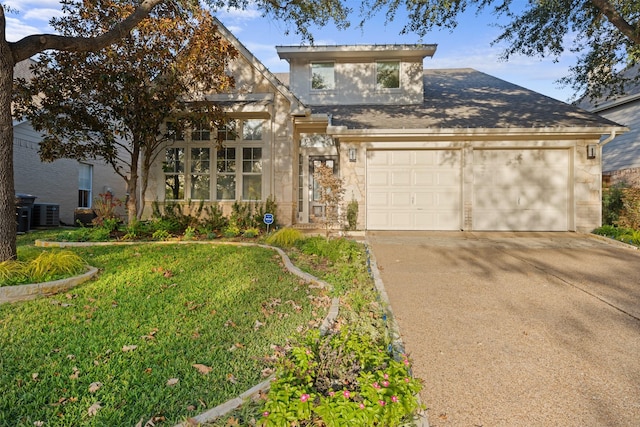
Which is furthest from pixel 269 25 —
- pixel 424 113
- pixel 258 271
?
pixel 258 271

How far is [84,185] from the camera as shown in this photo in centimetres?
1561

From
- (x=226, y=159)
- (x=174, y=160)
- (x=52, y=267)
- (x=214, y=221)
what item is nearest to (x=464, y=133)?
(x=226, y=159)

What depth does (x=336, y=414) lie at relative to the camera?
6.22 feet

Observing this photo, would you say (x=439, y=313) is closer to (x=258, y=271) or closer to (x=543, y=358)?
(x=543, y=358)

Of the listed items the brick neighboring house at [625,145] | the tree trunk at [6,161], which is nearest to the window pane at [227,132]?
the tree trunk at [6,161]

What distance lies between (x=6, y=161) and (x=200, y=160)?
5.69 meters

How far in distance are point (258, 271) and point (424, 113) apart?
26.9ft

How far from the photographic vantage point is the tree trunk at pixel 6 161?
507 centimetres

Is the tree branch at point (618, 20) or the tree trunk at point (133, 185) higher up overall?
the tree branch at point (618, 20)

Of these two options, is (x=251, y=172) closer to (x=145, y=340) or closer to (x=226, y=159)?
(x=226, y=159)

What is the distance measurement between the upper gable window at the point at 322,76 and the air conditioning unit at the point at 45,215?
10925 millimetres

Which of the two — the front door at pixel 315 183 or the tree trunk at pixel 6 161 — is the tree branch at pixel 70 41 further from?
the front door at pixel 315 183

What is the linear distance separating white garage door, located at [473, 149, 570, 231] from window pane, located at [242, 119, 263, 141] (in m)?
6.51

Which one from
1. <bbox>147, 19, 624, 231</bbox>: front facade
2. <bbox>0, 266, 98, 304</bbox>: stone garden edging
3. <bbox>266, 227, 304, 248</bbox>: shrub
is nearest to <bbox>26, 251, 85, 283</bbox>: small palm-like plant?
<bbox>0, 266, 98, 304</bbox>: stone garden edging
